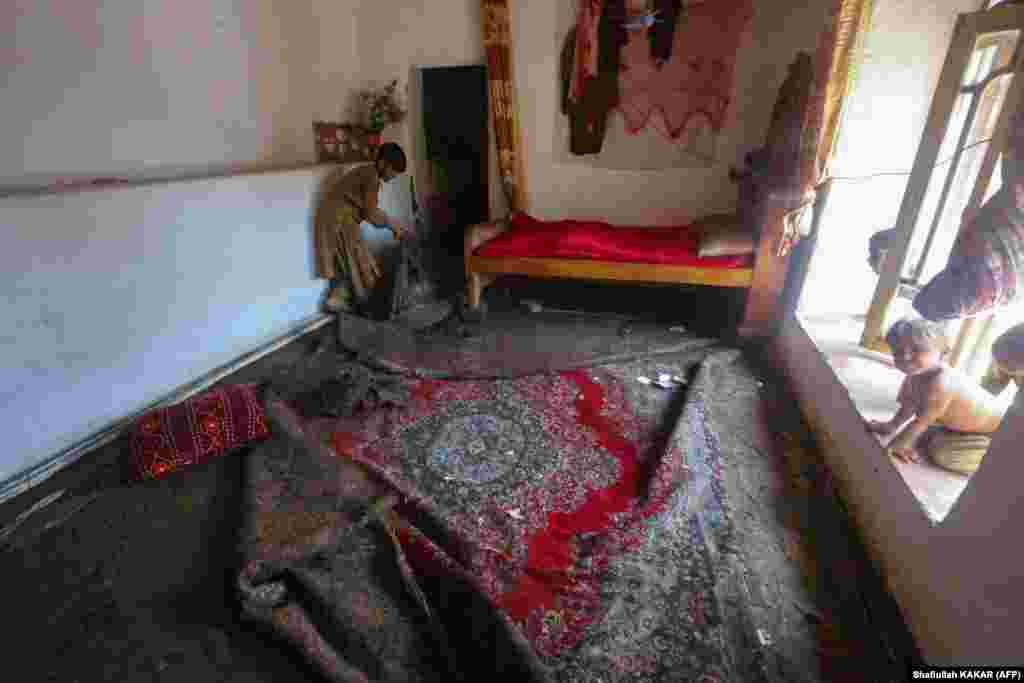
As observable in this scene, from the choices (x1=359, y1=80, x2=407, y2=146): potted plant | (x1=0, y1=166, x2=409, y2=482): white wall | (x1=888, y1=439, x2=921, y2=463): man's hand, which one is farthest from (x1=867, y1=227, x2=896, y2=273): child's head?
(x1=359, y1=80, x2=407, y2=146): potted plant

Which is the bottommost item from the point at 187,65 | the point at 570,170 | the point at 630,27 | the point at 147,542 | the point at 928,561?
the point at 147,542

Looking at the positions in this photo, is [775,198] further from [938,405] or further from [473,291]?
[473,291]

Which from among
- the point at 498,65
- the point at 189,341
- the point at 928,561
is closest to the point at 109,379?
the point at 189,341

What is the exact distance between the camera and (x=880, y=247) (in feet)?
6.86

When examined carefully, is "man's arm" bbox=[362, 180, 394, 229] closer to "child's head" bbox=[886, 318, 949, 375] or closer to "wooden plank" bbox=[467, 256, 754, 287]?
"wooden plank" bbox=[467, 256, 754, 287]

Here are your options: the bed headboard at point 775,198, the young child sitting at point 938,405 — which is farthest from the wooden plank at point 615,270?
the young child sitting at point 938,405

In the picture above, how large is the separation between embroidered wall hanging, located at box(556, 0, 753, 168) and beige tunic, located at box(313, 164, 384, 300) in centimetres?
174

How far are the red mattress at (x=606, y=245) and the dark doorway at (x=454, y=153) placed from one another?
35.7 inches

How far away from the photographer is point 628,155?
13.1ft

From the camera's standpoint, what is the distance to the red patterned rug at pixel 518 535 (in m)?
1.25

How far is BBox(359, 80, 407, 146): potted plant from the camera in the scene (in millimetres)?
3959

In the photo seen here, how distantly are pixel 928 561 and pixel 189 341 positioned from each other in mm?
3172

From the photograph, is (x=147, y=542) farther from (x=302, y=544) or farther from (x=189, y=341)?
(x=189, y=341)

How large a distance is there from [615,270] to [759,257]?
849mm
